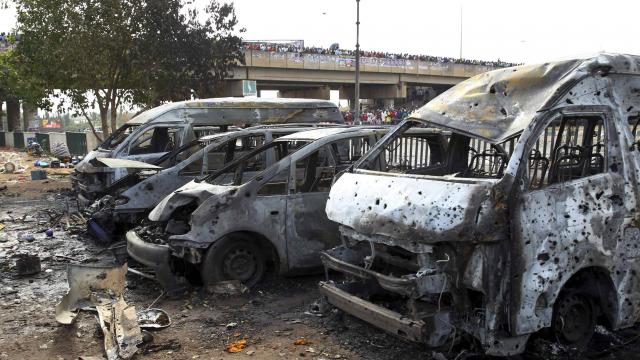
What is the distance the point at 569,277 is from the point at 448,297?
0.83 m

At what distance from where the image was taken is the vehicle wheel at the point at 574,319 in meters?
3.99

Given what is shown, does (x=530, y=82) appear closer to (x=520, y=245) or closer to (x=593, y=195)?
(x=593, y=195)

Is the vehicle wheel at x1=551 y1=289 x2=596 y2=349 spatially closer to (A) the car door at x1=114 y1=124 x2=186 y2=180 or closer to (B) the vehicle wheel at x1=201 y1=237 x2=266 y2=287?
(B) the vehicle wheel at x1=201 y1=237 x2=266 y2=287

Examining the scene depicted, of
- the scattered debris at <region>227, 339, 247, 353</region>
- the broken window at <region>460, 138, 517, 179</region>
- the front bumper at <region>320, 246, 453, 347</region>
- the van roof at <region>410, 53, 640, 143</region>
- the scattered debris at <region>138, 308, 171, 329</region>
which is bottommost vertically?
the scattered debris at <region>227, 339, 247, 353</region>

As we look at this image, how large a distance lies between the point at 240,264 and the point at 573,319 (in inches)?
129

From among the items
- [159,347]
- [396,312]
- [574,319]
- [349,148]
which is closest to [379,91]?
[349,148]

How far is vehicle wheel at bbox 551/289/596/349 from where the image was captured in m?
3.99

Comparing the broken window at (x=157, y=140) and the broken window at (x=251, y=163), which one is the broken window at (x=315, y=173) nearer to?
the broken window at (x=251, y=163)

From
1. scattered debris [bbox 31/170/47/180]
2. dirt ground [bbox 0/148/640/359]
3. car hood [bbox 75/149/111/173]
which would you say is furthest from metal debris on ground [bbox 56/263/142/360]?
scattered debris [bbox 31/170/47/180]

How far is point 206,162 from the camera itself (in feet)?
26.4

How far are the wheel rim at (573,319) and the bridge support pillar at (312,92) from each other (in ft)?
153

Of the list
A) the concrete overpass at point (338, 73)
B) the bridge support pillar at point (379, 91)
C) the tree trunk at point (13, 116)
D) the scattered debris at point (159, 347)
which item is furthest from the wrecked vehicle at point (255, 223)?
the bridge support pillar at point (379, 91)

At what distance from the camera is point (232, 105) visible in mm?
11062

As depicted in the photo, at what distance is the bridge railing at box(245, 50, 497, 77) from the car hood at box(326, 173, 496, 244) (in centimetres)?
3481
